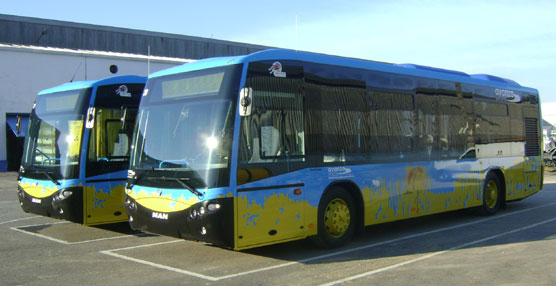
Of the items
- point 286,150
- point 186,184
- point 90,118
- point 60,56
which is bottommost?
point 186,184

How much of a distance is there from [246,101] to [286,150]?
1.13 m

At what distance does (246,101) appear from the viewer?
23.7 ft

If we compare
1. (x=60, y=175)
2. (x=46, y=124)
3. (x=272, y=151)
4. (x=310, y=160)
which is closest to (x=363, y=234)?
(x=310, y=160)

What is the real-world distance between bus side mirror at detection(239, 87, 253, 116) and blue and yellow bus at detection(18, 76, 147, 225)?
3.97 meters

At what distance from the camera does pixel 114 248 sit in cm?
925

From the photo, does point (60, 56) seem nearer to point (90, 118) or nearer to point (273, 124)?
point (90, 118)

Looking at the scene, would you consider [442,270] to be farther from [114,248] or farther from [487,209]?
[487,209]

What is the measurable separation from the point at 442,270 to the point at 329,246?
2.02 meters

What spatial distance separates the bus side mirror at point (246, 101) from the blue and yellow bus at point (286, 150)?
0.02 metres

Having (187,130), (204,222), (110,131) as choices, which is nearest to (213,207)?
(204,222)

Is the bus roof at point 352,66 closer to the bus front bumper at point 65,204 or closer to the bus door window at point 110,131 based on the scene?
the bus door window at point 110,131

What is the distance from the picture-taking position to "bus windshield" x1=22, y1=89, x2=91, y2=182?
1005 centimetres

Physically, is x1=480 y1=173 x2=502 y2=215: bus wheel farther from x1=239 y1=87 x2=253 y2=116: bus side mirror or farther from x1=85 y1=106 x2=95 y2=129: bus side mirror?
x1=85 y1=106 x2=95 y2=129: bus side mirror

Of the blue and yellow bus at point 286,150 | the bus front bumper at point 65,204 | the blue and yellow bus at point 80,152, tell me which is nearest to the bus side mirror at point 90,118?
the blue and yellow bus at point 80,152
